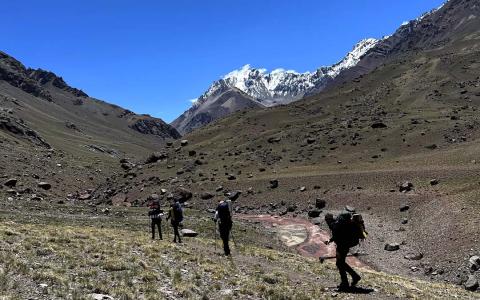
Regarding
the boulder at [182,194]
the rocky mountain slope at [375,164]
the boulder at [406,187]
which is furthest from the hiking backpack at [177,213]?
the boulder at [182,194]

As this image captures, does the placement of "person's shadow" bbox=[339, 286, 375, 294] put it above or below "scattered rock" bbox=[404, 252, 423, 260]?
above

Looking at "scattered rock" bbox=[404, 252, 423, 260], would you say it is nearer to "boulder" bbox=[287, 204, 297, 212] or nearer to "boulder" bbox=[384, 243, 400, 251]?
"boulder" bbox=[384, 243, 400, 251]

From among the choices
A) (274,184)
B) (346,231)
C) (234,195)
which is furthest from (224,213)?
(274,184)

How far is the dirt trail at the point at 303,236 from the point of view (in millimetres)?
41688

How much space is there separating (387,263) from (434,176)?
23.4m

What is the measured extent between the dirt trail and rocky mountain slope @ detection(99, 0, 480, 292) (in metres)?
2.84

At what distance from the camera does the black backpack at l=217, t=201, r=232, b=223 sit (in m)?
25.8

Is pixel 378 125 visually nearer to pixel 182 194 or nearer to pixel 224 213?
pixel 182 194

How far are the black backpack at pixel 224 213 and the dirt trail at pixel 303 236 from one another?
1532cm

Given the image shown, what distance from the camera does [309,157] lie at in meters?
87.8

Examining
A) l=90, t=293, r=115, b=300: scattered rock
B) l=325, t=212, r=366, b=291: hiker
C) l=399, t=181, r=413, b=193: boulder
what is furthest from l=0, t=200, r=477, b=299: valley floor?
l=399, t=181, r=413, b=193: boulder

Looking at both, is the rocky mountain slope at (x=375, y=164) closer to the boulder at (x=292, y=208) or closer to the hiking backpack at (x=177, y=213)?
the boulder at (x=292, y=208)

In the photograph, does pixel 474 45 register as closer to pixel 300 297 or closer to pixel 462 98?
pixel 462 98

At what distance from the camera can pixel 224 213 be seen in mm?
25906
